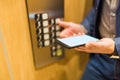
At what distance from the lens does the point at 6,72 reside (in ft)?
2.93

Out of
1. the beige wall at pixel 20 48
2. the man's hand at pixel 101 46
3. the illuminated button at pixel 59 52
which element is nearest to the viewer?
the man's hand at pixel 101 46

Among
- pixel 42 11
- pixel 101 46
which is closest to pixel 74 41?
pixel 101 46

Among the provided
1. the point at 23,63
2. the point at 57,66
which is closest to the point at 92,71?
the point at 57,66

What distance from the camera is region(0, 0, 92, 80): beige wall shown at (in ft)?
2.69

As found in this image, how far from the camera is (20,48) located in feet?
2.93

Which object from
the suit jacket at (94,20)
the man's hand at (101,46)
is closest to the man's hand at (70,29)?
the suit jacket at (94,20)

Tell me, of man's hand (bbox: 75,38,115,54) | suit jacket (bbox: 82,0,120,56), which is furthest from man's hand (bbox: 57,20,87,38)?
man's hand (bbox: 75,38,115,54)

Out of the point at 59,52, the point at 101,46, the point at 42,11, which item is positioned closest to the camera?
the point at 101,46

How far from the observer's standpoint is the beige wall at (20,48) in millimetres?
820

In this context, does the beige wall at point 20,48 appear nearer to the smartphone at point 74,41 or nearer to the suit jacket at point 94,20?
the suit jacket at point 94,20

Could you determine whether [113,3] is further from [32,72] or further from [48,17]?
[32,72]

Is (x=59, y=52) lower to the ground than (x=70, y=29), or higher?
lower

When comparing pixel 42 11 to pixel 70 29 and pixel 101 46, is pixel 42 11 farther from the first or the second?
pixel 101 46

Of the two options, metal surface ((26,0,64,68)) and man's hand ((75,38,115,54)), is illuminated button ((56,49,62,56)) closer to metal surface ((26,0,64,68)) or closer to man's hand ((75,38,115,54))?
metal surface ((26,0,64,68))
